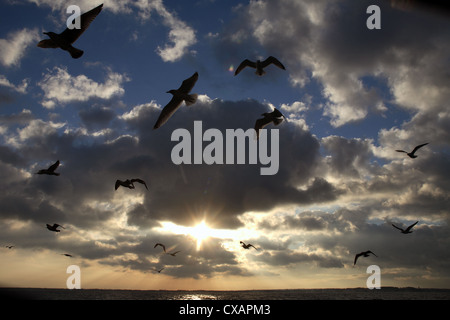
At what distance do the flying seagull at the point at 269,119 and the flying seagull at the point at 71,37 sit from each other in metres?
9.39

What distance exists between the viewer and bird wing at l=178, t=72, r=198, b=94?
48.5ft

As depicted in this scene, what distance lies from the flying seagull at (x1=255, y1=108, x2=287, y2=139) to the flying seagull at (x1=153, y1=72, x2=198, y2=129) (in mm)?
3855

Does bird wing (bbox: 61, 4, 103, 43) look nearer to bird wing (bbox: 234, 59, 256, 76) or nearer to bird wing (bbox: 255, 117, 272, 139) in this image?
bird wing (bbox: 234, 59, 256, 76)

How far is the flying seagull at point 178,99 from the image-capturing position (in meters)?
15.0

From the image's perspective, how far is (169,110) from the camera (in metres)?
15.9

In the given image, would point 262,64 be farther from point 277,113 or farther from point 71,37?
point 71,37

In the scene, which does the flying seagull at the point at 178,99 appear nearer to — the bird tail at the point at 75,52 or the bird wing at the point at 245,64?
the bird wing at the point at 245,64

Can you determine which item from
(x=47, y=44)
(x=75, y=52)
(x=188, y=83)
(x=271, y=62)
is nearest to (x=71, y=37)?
(x=75, y=52)
